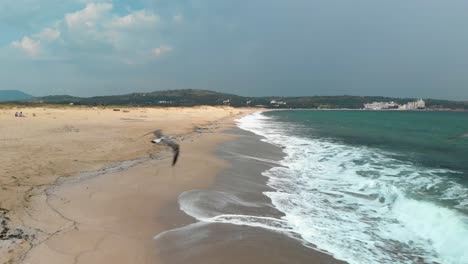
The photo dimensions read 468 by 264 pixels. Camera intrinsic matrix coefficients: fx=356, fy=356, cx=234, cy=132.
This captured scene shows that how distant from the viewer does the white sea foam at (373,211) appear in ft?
25.8

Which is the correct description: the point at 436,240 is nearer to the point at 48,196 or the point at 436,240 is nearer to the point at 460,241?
the point at 460,241

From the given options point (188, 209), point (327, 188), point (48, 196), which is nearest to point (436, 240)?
point (327, 188)

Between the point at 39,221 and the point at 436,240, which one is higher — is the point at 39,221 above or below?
above

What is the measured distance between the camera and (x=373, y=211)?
1077cm

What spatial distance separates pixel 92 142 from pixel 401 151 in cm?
2068

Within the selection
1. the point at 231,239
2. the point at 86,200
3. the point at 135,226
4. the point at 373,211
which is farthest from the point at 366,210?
the point at 86,200

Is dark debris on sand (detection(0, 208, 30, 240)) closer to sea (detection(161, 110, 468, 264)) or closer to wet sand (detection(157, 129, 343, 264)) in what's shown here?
wet sand (detection(157, 129, 343, 264))

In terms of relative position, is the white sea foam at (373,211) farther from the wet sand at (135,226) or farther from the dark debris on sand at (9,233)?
the dark debris on sand at (9,233)

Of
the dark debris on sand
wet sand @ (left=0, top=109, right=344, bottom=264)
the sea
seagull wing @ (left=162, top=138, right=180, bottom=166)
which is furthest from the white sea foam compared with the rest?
seagull wing @ (left=162, top=138, right=180, bottom=166)

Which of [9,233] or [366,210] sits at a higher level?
[9,233]

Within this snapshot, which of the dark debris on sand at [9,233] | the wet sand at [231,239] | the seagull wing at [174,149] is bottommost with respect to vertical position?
the wet sand at [231,239]

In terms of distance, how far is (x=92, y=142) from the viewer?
2044cm

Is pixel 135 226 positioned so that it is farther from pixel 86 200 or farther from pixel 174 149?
pixel 174 149

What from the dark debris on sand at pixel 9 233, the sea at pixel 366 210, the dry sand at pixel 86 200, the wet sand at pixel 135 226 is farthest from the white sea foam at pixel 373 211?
the dark debris on sand at pixel 9 233
